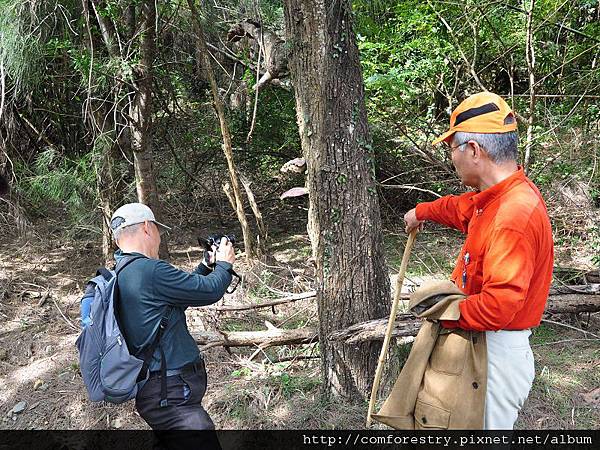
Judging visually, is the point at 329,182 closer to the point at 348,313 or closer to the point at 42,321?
the point at 348,313

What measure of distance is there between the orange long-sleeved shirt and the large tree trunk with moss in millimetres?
1038

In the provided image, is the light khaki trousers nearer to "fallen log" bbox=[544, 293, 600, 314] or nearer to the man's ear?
the man's ear

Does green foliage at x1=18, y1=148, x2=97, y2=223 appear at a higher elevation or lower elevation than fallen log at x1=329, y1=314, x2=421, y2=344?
higher

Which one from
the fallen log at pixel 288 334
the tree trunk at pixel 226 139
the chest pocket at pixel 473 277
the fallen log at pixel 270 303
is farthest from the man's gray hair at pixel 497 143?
the tree trunk at pixel 226 139

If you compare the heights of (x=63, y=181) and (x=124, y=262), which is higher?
(x=63, y=181)

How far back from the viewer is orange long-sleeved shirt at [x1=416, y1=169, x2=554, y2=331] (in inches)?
70.3

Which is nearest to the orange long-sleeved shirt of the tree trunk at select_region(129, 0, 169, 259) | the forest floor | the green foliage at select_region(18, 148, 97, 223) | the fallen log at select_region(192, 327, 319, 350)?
the forest floor

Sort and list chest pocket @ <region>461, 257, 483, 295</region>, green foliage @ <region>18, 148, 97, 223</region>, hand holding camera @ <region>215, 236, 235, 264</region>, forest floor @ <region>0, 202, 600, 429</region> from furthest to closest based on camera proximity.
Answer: green foliage @ <region>18, 148, 97, 223</region> < forest floor @ <region>0, 202, 600, 429</region> < hand holding camera @ <region>215, 236, 235, 264</region> < chest pocket @ <region>461, 257, 483, 295</region>

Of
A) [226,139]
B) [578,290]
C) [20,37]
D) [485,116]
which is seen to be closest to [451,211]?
[485,116]

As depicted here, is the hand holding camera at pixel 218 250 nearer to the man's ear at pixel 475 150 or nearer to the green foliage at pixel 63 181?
the man's ear at pixel 475 150

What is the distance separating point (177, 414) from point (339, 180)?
5.31 ft

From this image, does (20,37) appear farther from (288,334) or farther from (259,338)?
(288,334)

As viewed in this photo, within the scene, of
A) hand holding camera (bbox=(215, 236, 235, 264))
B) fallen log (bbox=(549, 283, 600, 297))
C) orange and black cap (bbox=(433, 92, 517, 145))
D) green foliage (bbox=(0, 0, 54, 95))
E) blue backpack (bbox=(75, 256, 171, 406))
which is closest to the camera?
orange and black cap (bbox=(433, 92, 517, 145))

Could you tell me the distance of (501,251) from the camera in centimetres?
180
